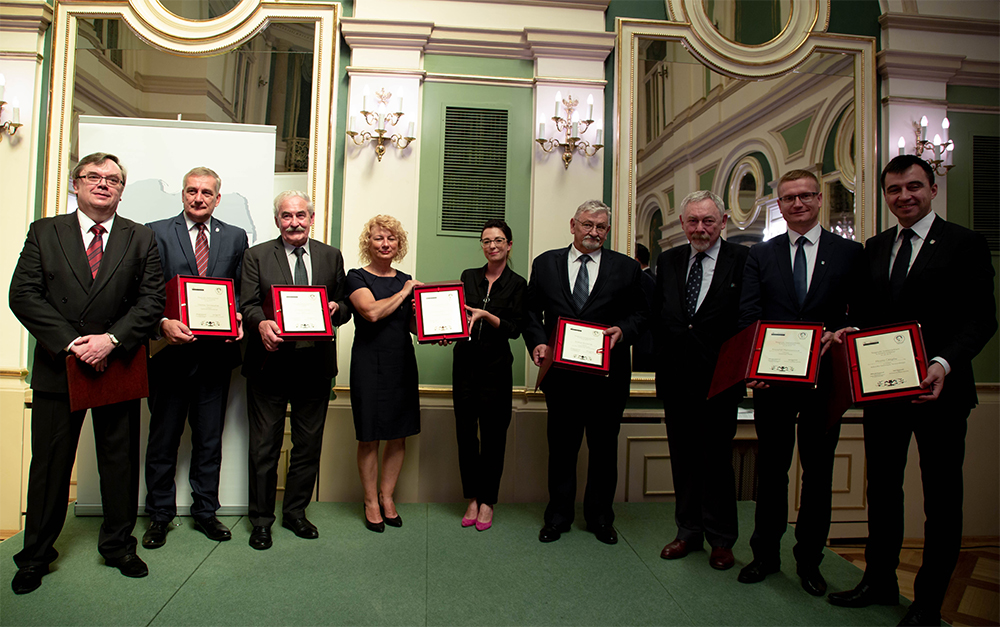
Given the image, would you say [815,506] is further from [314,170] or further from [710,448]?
[314,170]

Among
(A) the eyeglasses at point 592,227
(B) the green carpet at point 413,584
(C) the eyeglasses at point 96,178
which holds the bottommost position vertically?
(B) the green carpet at point 413,584

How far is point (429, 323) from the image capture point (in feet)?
9.33

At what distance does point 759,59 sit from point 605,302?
253cm

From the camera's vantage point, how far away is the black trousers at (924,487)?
2.20 meters

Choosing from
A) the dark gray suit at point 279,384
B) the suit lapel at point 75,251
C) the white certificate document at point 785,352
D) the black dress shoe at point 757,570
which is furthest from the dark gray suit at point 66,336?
the black dress shoe at point 757,570

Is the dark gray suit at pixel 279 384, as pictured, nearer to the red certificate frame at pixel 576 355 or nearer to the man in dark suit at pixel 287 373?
the man in dark suit at pixel 287 373

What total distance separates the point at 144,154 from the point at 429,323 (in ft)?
7.53

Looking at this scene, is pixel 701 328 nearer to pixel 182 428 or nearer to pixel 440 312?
pixel 440 312

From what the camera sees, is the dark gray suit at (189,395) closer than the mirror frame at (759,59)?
Yes

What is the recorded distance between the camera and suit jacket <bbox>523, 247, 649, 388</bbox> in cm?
287

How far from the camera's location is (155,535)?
8.96 feet

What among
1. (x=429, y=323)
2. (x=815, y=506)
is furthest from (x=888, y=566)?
(x=429, y=323)

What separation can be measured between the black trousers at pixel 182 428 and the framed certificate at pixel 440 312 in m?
1.05

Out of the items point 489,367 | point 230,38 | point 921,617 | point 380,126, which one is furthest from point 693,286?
point 230,38
